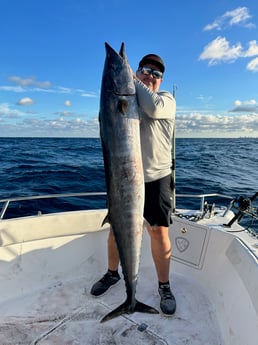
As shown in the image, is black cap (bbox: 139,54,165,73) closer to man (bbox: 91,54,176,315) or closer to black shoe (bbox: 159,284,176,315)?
man (bbox: 91,54,176,315)

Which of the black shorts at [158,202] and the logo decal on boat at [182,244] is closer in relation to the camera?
the black shorts at [158,202]

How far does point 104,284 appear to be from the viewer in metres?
3.32

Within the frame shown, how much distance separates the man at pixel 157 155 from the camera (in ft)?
7.98

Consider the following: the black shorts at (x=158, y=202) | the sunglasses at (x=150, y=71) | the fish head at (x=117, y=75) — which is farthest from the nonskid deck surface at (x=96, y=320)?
the sunglasses at (x=150, y=71)

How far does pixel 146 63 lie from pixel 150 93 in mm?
463

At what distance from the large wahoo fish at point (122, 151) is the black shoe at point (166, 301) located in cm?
78

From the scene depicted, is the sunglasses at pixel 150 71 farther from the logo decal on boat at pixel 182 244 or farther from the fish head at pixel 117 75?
the logo decal on boat at pixel 182 244

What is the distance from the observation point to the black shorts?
2814 mm

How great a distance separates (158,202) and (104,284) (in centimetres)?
120

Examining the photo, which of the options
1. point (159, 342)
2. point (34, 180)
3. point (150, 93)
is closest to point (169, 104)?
point (150, 93)

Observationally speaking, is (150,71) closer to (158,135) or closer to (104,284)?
(158,135)

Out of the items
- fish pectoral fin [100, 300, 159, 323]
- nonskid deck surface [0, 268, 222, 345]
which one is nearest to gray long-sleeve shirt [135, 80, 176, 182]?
fish pectoral fin [100, 300, 159, 323]

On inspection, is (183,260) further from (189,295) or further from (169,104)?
(169,104)

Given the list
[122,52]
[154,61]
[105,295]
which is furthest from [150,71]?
[105,295]
